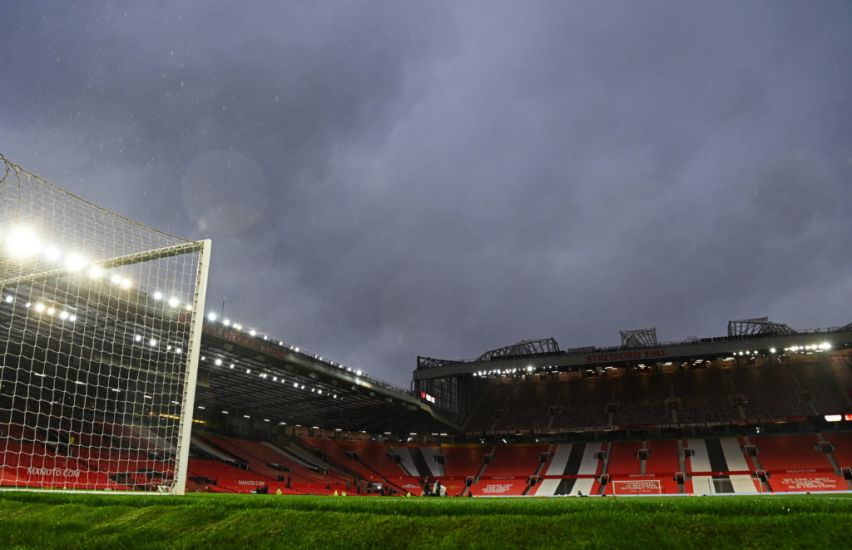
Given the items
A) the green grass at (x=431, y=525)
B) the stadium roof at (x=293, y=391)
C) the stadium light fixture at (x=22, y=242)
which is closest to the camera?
the green grass at (x=431, y=525)

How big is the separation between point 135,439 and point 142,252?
86.0 ft

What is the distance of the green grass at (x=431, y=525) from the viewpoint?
17.8 ft

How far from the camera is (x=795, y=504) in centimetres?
635

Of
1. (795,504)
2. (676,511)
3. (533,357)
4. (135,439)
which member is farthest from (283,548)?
(533,357)

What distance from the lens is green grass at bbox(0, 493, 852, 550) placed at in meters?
5.43

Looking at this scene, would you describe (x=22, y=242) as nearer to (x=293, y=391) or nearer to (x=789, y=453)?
(x=293, y=391)

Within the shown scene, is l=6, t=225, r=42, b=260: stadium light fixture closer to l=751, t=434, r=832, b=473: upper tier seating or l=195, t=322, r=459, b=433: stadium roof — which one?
l=195, t=322, r=459, b=433: stadium roof

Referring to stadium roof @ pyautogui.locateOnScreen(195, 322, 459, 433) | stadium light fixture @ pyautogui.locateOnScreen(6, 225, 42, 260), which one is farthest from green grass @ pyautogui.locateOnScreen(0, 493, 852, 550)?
stadium roof @ pyautogui.locateOnScreen(195, 322, 459, 433)

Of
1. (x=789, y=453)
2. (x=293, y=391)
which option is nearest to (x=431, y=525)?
(x=293, y=391)

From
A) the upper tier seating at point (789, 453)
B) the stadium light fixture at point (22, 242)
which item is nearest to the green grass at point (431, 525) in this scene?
the stadium light fixture at point (22, 242)

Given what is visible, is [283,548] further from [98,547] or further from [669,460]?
[669,460]

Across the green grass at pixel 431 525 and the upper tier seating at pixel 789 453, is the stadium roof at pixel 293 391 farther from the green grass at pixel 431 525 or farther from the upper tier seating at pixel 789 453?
the upper tier seating at pixel 789 453

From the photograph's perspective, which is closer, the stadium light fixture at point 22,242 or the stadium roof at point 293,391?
the stadium light fixture at point 22,242

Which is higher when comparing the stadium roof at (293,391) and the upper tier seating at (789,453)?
the stadium roof at (293,391)
